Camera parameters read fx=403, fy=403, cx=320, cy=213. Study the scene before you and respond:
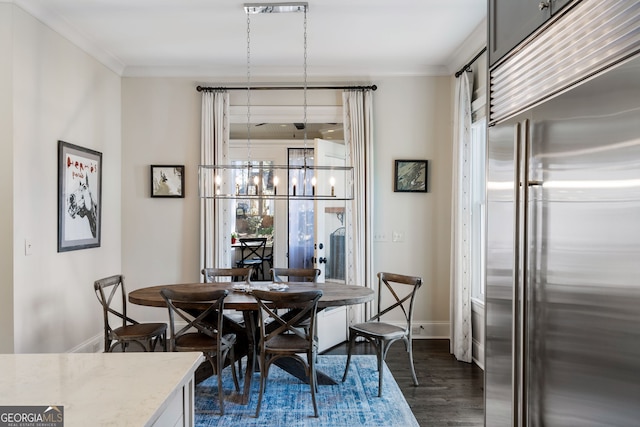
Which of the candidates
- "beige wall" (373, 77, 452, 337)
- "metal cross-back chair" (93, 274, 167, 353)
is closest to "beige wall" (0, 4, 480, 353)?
"beige wall" (373, 77, 452, 337)

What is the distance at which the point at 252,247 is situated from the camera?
6781 mm

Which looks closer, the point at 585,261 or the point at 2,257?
the point at 585,261

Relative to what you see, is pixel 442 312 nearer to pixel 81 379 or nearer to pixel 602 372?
pixel 602 372

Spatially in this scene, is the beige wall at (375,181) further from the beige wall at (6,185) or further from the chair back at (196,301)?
the chair back at (196,301)

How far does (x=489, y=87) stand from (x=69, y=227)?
11.6 feet

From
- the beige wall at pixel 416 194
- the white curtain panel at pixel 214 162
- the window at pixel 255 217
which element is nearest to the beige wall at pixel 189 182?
the beige wall at pixel 416 194

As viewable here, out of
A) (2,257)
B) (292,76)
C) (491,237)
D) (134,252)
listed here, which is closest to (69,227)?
(2,257)

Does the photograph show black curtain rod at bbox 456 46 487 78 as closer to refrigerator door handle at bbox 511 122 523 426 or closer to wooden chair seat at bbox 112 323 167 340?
refrigerator door handle at bbox 511 122 523 426

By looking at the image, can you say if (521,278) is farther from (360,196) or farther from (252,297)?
(360,196)

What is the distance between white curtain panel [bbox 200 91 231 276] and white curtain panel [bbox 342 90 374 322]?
1387 millimetres

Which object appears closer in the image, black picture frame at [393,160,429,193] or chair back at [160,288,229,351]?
chair back at [160,288,229,351]

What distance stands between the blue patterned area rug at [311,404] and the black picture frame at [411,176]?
197cm

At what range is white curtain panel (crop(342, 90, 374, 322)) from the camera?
4.45 meters

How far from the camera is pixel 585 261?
1302 millimetres
